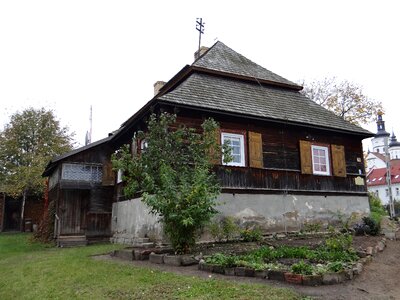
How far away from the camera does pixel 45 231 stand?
1703 cm

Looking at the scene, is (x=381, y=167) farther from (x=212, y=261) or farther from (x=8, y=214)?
(x=212, y=261)

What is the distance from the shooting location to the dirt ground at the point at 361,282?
5227 millimetres

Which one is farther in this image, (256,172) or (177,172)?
(256,172)

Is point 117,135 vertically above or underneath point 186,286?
above

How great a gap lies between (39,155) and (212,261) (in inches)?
877

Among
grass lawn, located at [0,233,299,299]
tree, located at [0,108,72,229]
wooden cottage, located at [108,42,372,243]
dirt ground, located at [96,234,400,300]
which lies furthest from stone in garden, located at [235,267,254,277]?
tree, located at [0,108,72,229]

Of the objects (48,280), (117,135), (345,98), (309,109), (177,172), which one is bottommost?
(48,280)

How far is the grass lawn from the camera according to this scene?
5363mm

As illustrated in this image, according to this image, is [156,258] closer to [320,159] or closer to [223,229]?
[223,229]

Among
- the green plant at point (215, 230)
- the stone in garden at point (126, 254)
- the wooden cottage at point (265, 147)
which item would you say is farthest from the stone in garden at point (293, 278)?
the wooden cottage at point (265, 147)

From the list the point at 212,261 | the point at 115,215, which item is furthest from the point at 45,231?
the point at 212,261

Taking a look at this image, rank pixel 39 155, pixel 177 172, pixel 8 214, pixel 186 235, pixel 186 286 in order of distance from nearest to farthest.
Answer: pixel 186 286, pixel 186 235, pixel 177 172, pixel 39 155, pixel 8 214

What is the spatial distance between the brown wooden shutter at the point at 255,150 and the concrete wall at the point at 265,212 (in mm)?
1158

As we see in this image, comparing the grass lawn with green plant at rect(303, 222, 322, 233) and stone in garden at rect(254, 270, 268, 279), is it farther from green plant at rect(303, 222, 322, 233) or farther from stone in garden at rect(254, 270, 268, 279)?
→ green plant at rect(303, 222, 322, 233)
